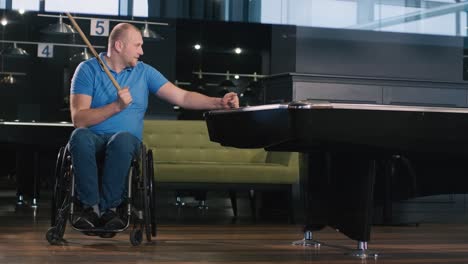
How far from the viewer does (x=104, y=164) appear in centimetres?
381

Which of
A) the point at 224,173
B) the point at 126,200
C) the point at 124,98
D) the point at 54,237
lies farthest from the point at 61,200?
the point at 224,173

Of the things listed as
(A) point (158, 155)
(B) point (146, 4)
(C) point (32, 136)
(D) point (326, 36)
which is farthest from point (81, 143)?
(B) point (146, 4)

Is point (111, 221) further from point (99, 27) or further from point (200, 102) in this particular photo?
point (99, 27)

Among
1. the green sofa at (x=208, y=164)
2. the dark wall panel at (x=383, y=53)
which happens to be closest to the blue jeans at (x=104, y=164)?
the green sofa at (x=208, y=164)

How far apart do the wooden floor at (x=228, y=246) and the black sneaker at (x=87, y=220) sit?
9 centimetres

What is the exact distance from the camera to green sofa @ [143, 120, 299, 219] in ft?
18.3

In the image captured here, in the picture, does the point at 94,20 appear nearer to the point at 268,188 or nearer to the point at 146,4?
the point at 146,4

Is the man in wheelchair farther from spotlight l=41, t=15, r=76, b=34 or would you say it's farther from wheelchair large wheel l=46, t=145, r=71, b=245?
spotlight l=41, t=15, r=76, b=34

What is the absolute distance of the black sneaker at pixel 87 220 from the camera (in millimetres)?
3723

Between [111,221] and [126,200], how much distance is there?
0.13 m

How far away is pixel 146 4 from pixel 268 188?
12.0ft

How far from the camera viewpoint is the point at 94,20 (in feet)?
31.0

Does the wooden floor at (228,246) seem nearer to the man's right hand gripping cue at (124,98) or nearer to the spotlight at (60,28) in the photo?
the man's right hand gripping cue at (124,98)

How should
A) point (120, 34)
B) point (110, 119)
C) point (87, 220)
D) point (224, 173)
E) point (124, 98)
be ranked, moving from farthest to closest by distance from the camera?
point (224, 173)
point (120, 34)
point (110, 119)
point (87, 220)
point (124, 98)
